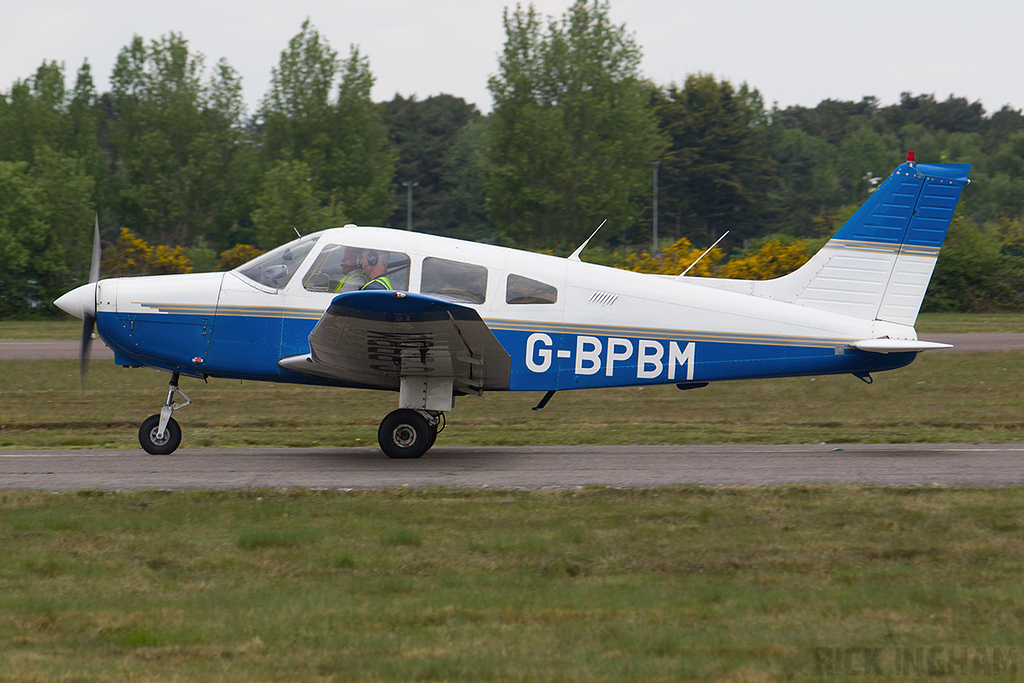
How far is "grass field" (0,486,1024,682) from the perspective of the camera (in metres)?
4.70

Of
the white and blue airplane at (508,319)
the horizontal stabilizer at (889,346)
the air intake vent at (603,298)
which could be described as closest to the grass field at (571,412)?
the white and blue airplane at (508,319)

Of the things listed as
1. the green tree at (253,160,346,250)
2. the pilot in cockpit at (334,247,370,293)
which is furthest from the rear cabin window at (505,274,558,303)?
the green tree at (253,160,346,250)

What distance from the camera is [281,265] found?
1079 centimetres

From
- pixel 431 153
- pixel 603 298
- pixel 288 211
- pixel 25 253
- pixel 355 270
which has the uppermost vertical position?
pixel 431 153

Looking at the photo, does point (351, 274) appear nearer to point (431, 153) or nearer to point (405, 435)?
point (405, 435)

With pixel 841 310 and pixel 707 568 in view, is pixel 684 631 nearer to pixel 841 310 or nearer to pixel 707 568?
pixel 707 568

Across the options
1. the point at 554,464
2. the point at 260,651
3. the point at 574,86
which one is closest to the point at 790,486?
the point at 554,464

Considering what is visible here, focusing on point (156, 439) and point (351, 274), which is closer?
point (351, 274)

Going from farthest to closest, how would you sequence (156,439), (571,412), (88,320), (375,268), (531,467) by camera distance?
(571,412), (156,439), (88,320), (375,268), (531,467)

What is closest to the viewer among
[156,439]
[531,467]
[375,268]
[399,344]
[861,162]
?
[399,344]

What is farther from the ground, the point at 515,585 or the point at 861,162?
the point at 861,162

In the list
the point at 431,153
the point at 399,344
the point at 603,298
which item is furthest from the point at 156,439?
the point at 431,153

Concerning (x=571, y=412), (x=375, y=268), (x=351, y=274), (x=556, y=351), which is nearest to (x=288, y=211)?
(x=571, y=412)

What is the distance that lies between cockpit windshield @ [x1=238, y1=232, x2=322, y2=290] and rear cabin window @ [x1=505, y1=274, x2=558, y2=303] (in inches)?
86.5
